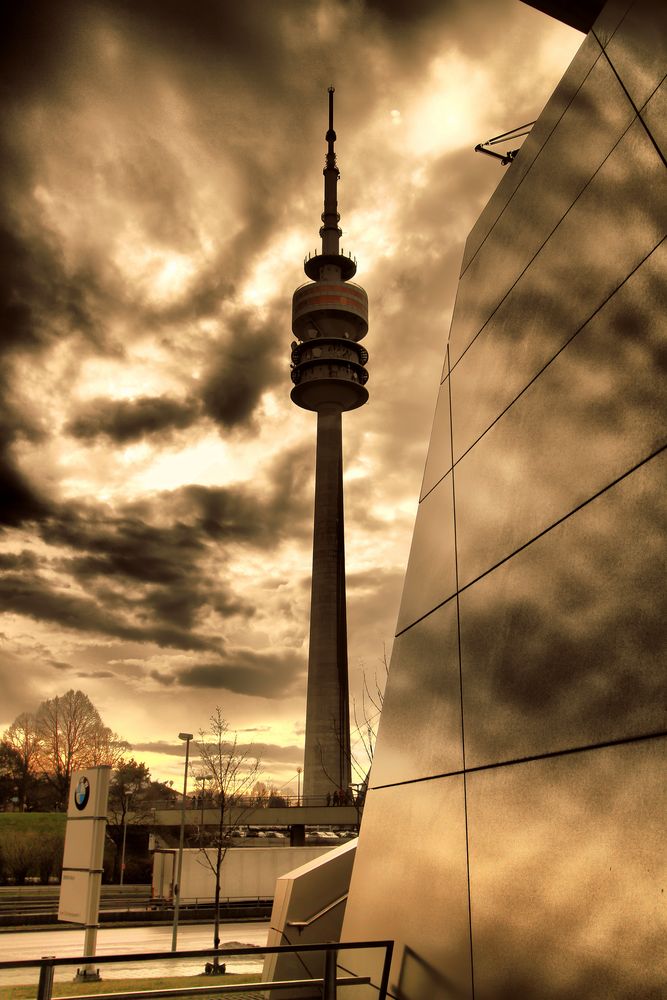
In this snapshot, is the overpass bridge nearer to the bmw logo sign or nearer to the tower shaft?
the tower shaft

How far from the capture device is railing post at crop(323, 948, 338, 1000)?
5680mm

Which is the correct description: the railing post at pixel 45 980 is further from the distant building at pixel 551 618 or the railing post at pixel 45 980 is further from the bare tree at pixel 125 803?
the bare tree at pixel 125 803

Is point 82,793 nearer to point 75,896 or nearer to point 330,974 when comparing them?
point 75,896

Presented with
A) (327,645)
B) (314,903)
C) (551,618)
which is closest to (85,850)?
(314,903)

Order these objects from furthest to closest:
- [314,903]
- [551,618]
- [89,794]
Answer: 1. [89,794]
2. [314,903]
3. [551,618]

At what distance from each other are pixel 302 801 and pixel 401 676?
181 ft

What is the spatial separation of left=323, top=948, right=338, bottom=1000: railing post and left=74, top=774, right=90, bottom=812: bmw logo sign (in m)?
11.6

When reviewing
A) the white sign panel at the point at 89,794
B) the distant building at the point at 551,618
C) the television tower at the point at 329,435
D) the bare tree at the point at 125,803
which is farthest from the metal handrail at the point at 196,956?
the television tower at the point at 329,435

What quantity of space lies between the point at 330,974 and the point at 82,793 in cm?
1208

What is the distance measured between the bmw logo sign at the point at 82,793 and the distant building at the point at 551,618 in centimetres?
1055

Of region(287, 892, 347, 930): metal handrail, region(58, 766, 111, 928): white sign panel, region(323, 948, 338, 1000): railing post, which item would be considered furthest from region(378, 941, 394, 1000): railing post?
region(58, 766, 111, 928): white sign panel

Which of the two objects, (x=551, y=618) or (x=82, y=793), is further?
(x=82, y=793)

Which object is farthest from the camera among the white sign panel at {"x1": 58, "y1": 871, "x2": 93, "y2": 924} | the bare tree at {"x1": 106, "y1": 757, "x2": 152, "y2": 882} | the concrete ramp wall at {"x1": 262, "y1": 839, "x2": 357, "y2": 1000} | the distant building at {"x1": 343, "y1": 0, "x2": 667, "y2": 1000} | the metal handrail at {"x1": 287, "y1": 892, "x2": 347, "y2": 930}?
the bare tree at {"x1": 106, "y1": 757, "x2": 152, "y2": 882}

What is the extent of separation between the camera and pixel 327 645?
6644 cm
